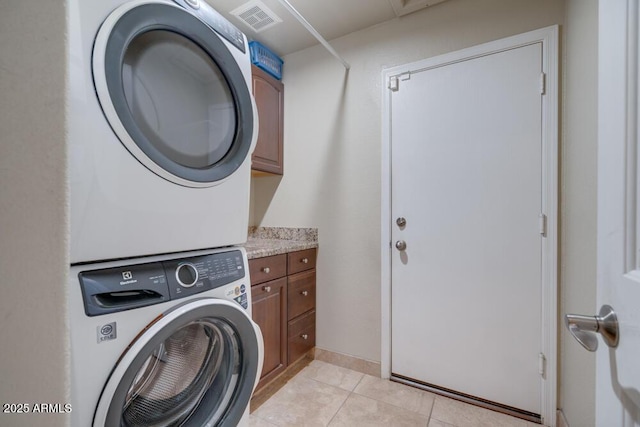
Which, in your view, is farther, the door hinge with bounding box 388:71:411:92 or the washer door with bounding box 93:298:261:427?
the door hinge with bounding box 388:71:411:92

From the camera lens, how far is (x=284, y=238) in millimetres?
2199

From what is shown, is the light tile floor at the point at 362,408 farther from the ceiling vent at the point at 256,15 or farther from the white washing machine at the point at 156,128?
the ceiling vent at the point at 256,15

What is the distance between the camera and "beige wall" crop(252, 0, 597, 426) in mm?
1260

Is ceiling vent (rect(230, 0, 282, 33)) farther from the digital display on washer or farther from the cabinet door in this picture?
the cabinet door

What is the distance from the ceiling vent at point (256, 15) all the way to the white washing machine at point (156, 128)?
93 cm

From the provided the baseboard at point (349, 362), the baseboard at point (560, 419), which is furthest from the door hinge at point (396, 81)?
the baseboard at point (560, 419)

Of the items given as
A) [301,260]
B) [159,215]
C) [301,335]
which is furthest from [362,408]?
[159,215]

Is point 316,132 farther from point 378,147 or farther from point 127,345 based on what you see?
point 127,345

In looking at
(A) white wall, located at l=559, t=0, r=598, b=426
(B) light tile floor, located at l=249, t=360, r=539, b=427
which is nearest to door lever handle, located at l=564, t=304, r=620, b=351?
(A) white wall, located at l=559, t=0, r=598, b=426

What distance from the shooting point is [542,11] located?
Result: 141 centimetres

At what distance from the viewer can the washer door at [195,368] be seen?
728mm

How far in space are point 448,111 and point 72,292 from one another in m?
1.86

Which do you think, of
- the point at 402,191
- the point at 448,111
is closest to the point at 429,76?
the point at 448,111

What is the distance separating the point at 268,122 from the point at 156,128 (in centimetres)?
139
